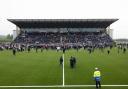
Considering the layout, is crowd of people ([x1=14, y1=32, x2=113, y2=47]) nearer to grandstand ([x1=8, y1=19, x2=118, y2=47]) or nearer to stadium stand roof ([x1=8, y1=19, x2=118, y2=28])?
grandstand ([x1=8, y1=19, x2=118, y2=47])

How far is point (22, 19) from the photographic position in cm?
10006

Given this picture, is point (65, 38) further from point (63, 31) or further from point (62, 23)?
point (63, 31)

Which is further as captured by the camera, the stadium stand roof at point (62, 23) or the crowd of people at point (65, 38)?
the stadium stand roof at point (62, 23)

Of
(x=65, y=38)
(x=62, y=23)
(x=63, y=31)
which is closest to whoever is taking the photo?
(x=65, y=38)

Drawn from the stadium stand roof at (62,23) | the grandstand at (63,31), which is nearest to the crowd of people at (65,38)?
the grandstand at (63,31)

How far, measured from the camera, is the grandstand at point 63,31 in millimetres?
99188

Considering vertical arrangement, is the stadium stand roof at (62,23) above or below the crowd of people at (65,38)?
above

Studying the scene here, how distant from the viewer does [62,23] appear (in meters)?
102

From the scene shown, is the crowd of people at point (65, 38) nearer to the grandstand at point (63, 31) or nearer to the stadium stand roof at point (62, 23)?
the grandstand at point (63, 31)

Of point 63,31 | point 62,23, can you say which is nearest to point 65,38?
point 62,23

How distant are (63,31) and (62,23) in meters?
5.29

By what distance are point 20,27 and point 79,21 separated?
22.3 m

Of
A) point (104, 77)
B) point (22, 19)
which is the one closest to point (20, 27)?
point (22, 19)

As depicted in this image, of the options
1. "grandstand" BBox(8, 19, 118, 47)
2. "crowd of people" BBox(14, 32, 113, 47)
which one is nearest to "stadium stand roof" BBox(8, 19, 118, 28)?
"grandstand" BBox(8, 19, 118, 47)
